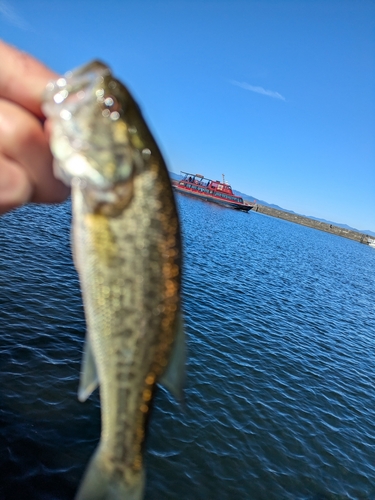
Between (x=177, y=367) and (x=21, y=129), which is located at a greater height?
(x=21, y=129)

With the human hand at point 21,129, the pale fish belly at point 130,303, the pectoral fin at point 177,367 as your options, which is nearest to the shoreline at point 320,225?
the pectoral fin at point 177,367

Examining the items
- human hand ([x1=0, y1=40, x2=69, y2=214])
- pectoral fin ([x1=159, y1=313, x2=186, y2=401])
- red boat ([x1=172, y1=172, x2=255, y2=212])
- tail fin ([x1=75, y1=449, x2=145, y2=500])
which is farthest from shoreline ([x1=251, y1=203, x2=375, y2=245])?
human hand ([x1=0, y1=40, x2=69, y2=214])

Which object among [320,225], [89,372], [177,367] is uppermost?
[320,225]

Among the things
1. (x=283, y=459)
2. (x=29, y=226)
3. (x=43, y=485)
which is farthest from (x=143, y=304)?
(x=29, y=226)

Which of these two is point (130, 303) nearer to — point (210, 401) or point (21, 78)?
point (21, 78)

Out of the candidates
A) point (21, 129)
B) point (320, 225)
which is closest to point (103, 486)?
point (21, 129)

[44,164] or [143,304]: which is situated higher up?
[44,164]

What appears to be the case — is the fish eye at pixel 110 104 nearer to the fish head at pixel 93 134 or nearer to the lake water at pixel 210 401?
the fish head at pixel 93 134

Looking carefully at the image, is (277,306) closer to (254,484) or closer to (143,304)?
(254,484)
